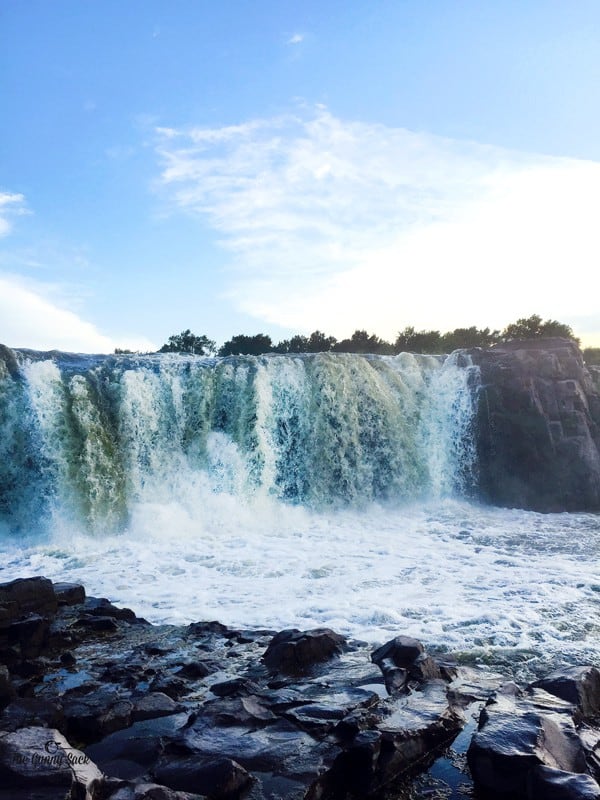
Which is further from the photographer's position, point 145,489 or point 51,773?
point 145,489

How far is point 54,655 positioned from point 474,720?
235 inches

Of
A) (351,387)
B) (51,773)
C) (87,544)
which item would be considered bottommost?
(87,544)

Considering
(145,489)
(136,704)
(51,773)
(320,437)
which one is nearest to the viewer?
(51,773)

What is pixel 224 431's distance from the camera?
22359 mm

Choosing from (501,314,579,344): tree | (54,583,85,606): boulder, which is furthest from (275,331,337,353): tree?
(54,583,85,606): boulder

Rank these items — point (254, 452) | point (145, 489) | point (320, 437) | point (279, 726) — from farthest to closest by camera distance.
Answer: point (320, 437)
point (254, 452)
point (145, 489)
point (279, 726)

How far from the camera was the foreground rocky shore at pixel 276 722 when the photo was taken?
4.87 m

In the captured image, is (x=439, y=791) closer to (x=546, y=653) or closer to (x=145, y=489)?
(x=546, y=653)

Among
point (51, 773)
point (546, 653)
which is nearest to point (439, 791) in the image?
point (51, 773)

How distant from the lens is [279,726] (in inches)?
238

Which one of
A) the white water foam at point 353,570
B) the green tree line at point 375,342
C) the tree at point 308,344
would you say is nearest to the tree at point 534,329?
the green tree line at point 375,342

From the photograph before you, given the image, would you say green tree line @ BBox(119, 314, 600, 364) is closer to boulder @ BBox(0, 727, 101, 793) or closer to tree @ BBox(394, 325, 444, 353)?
tree @ BBox(394, 325, 444, 353)

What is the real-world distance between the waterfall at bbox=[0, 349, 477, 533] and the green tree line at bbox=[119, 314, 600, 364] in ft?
61.4

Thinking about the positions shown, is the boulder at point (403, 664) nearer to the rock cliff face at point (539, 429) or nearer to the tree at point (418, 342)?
the rock cliff face at point (539, 429)
